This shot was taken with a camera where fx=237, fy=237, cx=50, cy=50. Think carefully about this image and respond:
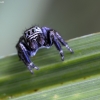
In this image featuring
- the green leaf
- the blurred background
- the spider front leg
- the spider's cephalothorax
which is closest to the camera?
the green leaf

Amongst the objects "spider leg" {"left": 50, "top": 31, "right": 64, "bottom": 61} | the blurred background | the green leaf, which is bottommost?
the blurred background

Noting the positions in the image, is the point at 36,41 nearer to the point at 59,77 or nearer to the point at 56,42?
the point at 56,42

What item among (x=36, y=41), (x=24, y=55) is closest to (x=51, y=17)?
(x=36, y=41)

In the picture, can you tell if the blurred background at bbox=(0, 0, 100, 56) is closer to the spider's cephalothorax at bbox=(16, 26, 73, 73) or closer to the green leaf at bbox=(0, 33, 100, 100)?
the spider's cephalothorax at bbox=(16, 26, 73, 73)

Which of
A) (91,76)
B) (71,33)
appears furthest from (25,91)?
(71,33)

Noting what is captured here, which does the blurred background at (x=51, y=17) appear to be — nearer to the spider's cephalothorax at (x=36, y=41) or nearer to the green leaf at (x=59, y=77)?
the spider's cephalothorax at (x=36, y=41)

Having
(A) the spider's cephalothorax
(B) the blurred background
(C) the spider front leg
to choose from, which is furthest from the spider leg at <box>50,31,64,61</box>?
(B) the blurred background

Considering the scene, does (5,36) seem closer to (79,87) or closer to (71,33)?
(71,33)
